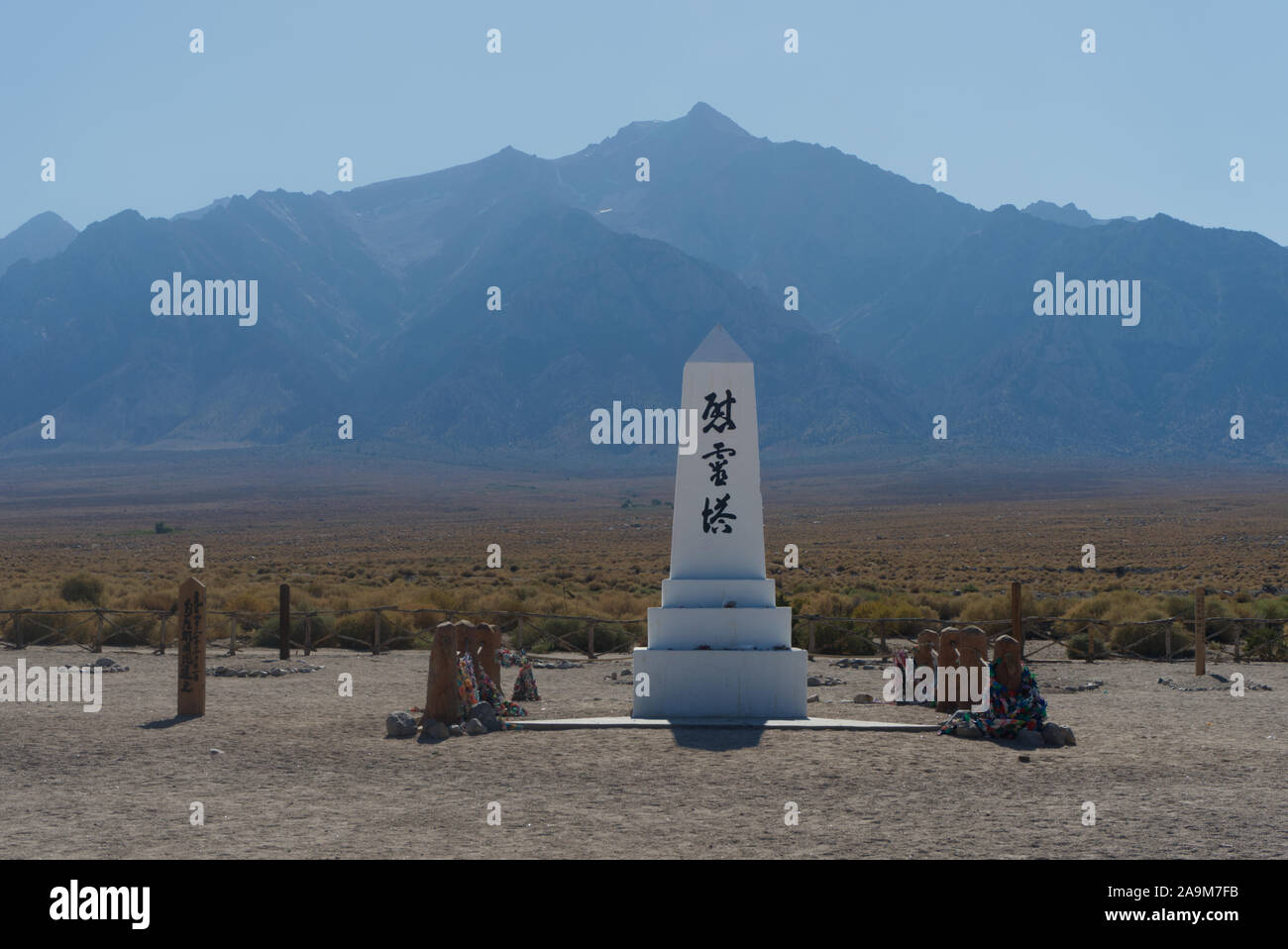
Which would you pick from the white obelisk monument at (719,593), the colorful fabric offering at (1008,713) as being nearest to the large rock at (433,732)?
the white obelisk monument at (719,593)

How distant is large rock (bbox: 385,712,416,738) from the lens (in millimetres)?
Result: 12594

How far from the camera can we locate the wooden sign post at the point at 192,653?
46.0ft

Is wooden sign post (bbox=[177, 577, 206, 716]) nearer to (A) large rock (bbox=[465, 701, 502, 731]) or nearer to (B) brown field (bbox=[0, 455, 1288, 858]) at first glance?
(B) brown field (bbox=[0, 455, 1288, 858])

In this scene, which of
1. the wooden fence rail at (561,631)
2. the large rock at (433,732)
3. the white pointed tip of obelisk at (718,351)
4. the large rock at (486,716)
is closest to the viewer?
the large rock at (433,732)

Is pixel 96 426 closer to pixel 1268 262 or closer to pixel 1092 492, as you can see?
pixel 1092 492

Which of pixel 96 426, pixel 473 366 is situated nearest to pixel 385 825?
pixel 473 366

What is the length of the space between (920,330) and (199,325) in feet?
300

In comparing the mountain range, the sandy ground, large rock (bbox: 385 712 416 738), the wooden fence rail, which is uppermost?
the mountain range

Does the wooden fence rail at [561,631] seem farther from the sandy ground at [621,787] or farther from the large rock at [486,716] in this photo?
the large rock at [486,716]

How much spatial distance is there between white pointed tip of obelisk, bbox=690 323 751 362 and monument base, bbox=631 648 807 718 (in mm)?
2941

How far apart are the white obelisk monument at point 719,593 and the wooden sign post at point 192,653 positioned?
4.39 meters

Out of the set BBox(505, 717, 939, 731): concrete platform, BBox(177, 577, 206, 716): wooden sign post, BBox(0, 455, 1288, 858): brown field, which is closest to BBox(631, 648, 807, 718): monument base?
BBox(505, 717, 939, 731): concrete platform

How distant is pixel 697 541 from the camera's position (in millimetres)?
14156

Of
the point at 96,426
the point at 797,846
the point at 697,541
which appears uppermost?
the point at 96,426
